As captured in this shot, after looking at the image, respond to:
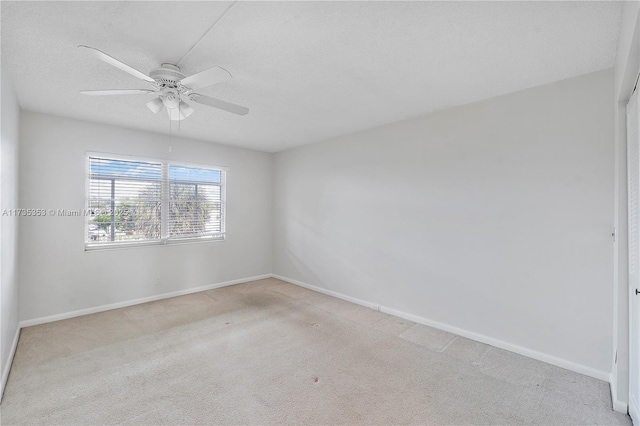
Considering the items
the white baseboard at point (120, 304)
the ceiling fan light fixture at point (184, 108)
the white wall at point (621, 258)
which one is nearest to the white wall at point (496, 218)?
the white wall at point (621, 258)

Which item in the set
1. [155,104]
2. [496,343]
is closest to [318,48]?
[155,104]

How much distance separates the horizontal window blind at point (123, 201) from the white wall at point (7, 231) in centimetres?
91

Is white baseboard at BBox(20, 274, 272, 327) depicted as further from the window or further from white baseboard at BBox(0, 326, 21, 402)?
the window

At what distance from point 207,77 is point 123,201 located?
3021mm

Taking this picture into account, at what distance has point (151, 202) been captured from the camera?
4438mm

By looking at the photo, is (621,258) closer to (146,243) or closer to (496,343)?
(496,343)

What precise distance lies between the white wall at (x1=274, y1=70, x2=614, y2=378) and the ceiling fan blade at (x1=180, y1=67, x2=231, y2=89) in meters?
2.46

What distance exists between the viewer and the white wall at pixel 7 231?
2.34 m

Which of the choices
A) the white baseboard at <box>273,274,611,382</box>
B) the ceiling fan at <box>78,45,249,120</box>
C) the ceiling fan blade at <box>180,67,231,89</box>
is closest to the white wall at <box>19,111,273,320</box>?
the ceiling fan at <box>78,45,249,120</box>

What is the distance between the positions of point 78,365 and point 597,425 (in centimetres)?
395

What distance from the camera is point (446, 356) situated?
281 cm

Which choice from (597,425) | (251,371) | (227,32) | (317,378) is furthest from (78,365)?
(597,425)

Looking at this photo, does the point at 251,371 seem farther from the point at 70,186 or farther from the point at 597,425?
the point at 70,186

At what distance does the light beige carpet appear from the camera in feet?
6.60
